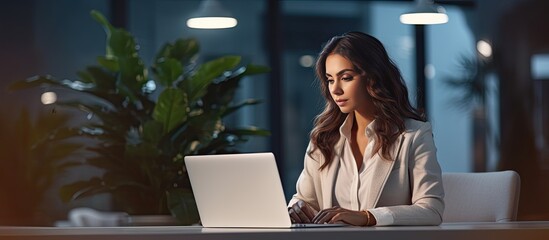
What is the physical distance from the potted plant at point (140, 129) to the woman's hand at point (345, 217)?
2480 mm

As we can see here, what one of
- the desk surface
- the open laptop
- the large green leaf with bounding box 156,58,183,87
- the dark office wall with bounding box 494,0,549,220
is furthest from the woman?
the dark office wall with bounding box 494,0,549,220

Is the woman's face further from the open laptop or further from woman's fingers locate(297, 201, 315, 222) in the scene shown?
the open laptop

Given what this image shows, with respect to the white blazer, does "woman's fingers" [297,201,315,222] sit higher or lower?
lower

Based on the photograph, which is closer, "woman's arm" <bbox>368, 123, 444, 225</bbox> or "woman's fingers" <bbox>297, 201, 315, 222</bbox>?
"woman's arm" <bbox>368, 123, 444, 225</bbox>

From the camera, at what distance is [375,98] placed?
3240 millimetres

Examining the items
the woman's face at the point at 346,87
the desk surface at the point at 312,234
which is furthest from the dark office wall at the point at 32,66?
the desk surface at the point at 312,234

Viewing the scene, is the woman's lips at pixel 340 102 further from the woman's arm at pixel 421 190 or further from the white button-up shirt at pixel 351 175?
the woman's arm at pixel 421 190

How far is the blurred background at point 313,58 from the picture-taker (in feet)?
23.7

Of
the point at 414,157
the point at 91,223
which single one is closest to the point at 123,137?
the point at 91,223

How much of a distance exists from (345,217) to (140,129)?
2829 mm

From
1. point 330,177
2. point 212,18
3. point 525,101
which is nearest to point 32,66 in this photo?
point 212,18

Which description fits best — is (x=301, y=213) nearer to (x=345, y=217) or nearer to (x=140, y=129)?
(x=345, y=217)

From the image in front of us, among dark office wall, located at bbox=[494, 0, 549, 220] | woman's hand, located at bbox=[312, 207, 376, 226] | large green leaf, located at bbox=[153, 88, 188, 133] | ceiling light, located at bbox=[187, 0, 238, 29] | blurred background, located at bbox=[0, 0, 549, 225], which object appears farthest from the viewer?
dark office wall, located at bbox=[494, 0, 549, 220]

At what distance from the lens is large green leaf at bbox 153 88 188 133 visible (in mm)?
5203
